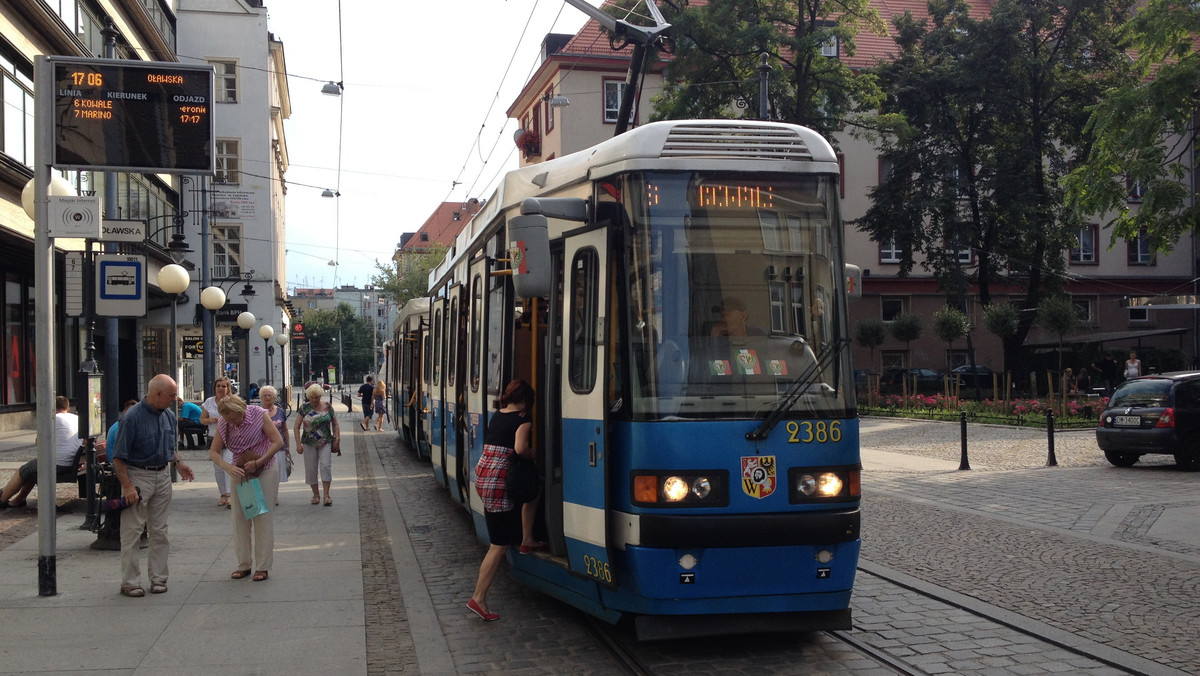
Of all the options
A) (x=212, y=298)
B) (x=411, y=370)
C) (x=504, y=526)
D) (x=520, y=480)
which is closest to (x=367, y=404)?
(x=411, y=370)

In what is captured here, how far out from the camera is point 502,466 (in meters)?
7.29

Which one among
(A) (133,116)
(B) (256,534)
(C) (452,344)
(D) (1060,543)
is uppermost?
(A) (133,116)

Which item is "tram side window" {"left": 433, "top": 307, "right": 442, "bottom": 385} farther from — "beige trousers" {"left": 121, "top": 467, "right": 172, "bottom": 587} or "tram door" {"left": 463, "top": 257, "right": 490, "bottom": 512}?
"beige trousers" {"left": 121, "top": 467, "right": 172, "bottom": 587}

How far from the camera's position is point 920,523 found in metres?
12.3

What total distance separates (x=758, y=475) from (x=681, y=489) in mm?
470

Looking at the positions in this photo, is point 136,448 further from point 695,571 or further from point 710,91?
point 710,91

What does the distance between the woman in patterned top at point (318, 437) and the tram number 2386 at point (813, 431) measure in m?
9.20

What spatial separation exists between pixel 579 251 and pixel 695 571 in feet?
7.03

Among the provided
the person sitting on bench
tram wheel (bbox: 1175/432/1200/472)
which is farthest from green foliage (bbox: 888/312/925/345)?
the person sitting on bench

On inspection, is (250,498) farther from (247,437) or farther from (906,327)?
(906,327)

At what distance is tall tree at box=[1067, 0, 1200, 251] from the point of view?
1394 cm

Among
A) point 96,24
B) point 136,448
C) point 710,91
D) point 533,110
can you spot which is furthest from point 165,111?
point 533,110

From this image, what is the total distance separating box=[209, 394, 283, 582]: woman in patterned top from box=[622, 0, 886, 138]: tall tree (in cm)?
2548

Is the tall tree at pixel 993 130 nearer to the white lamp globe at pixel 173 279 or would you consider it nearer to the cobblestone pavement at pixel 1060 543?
the cobblestone pavement at pixel 1060 543
